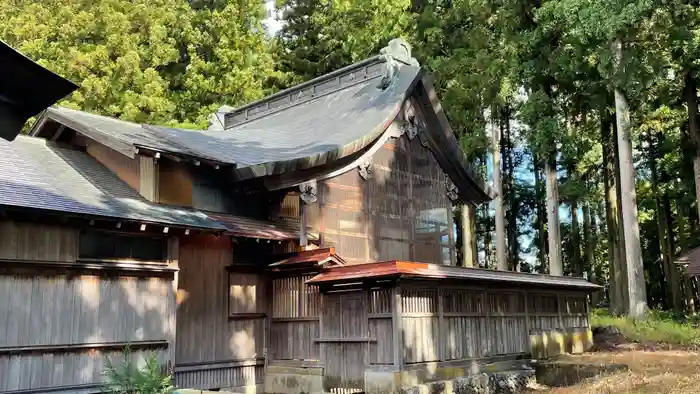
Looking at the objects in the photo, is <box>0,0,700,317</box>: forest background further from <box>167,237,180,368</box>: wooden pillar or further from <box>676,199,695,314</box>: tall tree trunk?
<box>167,237,180,368</box>: wooden pillar

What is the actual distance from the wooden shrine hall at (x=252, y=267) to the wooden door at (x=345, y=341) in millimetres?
35

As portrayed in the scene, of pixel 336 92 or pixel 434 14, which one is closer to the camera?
pixel 336 92

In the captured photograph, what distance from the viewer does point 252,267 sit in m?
14.7

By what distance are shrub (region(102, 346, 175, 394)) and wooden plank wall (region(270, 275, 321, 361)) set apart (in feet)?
11.3

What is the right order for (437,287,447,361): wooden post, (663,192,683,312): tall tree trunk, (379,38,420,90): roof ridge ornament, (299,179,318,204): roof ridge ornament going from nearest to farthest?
1. (437,287,447,361): wooden post
2. (299,179,318,204): roof ridge ornament
3. (379,38,420,90): roof ridge ornament
4. (663,192,683,312): tall tree trunk

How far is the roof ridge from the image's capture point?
19656 mm

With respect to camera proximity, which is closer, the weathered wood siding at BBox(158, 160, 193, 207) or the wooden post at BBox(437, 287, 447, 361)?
the wooden post at BBox(437, 287, 447, 361)

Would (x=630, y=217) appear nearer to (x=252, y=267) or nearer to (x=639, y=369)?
(x=639, y=369)

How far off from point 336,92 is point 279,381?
36.4 ft

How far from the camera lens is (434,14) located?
3036 cm

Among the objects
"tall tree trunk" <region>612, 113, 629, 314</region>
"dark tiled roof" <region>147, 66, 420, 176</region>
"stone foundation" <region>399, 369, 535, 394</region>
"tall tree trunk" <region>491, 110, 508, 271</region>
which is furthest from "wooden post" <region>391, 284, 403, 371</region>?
"tall tree trunk" <region>612, 113, 629, 314</region>

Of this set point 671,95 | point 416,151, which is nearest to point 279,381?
point 416,151

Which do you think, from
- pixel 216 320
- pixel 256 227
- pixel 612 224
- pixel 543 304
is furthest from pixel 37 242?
pixel 612 224

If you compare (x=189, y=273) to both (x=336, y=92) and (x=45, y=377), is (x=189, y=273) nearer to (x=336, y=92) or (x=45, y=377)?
(x=45, y=377)
